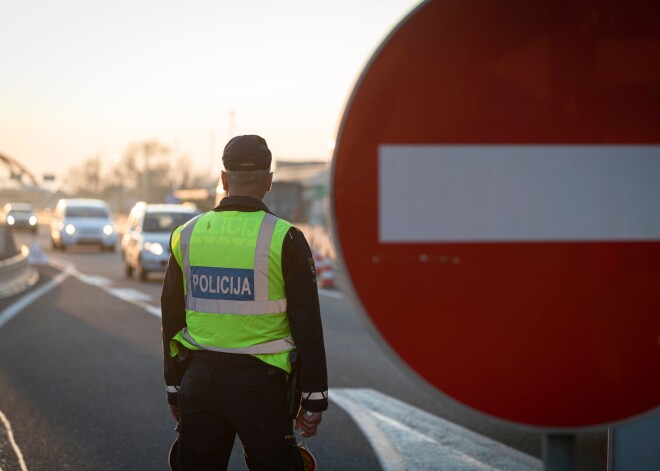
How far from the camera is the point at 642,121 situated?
1.60 meters

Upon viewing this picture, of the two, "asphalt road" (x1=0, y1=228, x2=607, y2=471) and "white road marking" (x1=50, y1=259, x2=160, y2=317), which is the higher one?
"asphalt road" (x1=0, y1=228, x2=607, y2=471)

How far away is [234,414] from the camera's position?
3.02m

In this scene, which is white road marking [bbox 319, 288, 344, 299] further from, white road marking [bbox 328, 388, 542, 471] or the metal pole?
the metal pole

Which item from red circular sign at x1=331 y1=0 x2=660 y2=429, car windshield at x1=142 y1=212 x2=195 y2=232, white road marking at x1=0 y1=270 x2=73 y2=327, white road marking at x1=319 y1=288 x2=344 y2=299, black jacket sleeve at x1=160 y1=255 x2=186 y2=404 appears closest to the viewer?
red circular sign at x1=331 y1=0 x2=660 y2=429

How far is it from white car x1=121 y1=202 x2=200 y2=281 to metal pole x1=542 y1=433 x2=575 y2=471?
2124 centimetres

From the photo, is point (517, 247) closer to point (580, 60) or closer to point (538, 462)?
point (580, 60)

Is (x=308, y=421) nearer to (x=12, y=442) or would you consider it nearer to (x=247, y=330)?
(x=247, y=330)

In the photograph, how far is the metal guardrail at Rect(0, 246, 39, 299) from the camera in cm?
1931

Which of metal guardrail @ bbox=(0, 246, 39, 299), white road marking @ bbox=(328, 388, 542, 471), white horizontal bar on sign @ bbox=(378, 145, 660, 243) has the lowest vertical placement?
metal guardrail @ bbox=(0, 246, 39, 299)

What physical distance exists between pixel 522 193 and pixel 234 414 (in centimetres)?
164

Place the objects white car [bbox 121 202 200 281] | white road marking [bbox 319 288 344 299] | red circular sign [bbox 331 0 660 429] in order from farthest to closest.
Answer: white car [bbox 121 202 200 281] → white road marking [bbox 319 288 344 299] → red circular sign [bbox 331 0 660 429]

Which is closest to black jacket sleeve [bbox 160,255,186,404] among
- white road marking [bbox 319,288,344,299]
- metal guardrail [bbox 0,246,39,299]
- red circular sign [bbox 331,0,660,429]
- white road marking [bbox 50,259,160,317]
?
red circular sign [bbox 331,0,660,429]

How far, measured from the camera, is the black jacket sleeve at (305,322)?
3078 millimetres

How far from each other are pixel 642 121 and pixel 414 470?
4.50 m
